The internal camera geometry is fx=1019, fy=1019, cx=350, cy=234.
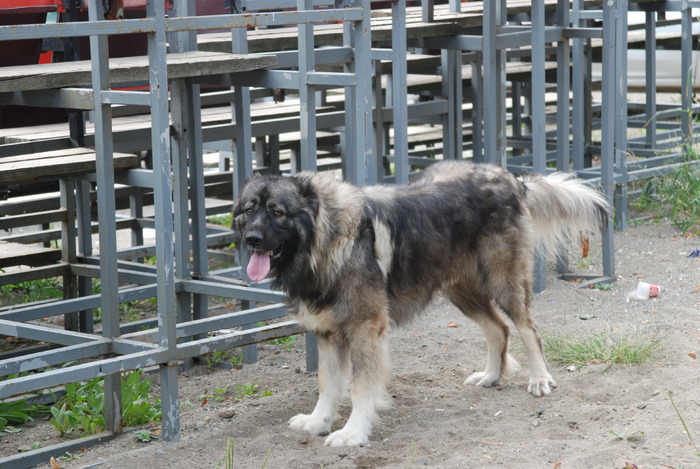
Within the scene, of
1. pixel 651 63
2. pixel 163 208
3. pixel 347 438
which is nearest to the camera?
pixel 163 208

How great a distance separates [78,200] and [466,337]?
8.73ft

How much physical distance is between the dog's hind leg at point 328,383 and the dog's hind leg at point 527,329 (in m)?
0.99

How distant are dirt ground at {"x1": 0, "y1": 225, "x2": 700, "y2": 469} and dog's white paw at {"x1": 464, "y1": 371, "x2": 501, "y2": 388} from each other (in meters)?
0.05

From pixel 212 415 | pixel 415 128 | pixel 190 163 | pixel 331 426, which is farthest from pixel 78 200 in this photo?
pixel 415 128

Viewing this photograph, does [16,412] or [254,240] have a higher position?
[254,240]

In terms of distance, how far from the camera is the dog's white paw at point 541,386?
213 inches

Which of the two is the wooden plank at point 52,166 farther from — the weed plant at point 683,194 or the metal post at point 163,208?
the weed plant at point 683,194

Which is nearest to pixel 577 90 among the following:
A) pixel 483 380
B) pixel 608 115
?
pixel 608 115

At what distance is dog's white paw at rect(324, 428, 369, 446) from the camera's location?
15.7 ft

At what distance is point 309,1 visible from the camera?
5.48m

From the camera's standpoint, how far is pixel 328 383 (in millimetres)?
5047

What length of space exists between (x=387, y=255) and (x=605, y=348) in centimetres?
159

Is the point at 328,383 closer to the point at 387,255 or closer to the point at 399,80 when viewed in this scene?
the point at 387,255

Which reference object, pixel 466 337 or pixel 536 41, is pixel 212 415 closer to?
pixel 466 337
